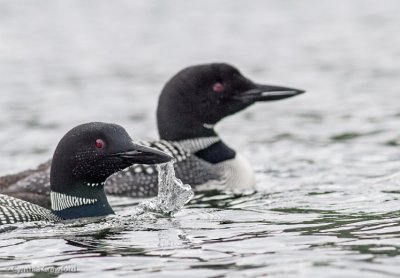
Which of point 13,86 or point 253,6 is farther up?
point 253,6

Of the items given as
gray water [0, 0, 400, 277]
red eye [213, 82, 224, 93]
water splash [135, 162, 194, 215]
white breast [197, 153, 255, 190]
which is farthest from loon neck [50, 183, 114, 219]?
red eye [213, 82, 224, 93]

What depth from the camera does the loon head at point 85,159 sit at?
25.2 feet

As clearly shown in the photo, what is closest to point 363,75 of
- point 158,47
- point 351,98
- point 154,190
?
point 351,98

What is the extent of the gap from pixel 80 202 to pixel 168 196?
739 millimetres

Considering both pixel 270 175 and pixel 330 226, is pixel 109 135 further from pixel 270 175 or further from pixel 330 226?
pixel 270 175

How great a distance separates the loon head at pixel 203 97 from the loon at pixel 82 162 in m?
2.22

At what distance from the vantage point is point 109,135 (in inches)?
304

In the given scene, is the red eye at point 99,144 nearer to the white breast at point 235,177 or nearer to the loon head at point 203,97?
the white breast at point 235,177

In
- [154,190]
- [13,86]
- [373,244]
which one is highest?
[13,86]

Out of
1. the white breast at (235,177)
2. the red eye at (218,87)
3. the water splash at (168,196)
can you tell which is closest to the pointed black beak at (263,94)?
the red eye at (218,87)

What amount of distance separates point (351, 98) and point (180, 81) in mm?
4470

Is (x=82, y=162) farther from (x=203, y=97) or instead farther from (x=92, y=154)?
(x=203, y=97)

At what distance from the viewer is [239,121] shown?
13.5 metres

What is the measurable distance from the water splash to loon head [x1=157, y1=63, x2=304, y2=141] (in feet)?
4.69
